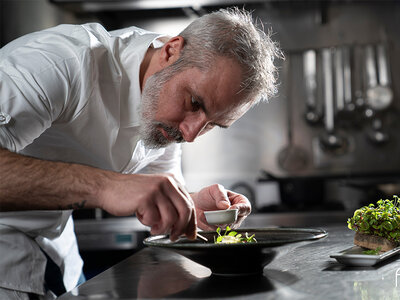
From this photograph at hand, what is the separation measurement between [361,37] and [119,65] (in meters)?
2.60

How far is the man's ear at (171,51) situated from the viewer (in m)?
1.45

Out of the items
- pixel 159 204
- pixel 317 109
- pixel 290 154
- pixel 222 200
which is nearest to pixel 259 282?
pixel 159 204

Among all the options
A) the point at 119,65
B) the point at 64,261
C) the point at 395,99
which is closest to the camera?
the point at 119,65

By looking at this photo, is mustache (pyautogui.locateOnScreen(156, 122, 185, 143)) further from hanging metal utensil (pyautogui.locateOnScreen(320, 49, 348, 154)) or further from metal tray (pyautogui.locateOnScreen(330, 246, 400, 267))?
hanging metal utensil (pyautogui.locateOnScreen(320, 49, 348, 154))

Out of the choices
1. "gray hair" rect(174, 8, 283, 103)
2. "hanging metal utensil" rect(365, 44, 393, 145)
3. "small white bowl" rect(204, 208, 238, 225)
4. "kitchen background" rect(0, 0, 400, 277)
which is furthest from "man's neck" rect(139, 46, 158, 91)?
"hanging metal utensil" rect(365, 44, 393, 145)

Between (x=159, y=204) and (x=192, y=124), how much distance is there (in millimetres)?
480

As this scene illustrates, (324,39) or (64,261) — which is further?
(324,39)

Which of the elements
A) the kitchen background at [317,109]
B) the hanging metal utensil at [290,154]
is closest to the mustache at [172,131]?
the kitchen background at [317,109]

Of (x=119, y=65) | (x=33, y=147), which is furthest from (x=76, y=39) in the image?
(x=33, y=147)

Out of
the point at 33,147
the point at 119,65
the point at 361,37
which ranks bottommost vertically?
the point at 33,147

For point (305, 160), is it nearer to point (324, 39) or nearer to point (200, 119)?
point (324, 39)

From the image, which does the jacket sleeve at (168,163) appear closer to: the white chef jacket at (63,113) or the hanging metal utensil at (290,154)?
the white chef jacket at (63,113)

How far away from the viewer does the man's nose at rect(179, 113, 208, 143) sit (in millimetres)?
1396

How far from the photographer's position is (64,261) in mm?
1641
